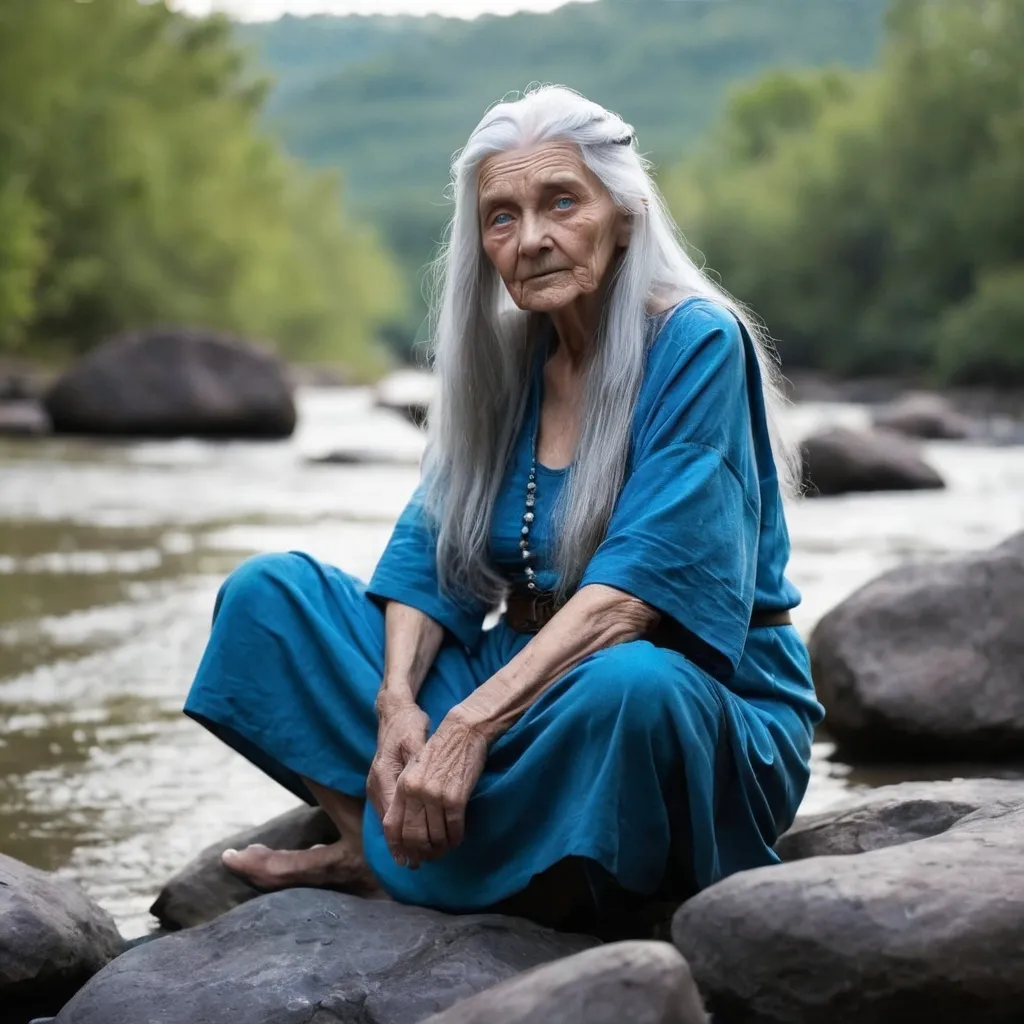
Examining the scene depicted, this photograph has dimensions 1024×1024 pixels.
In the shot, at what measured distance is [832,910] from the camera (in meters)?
2.08

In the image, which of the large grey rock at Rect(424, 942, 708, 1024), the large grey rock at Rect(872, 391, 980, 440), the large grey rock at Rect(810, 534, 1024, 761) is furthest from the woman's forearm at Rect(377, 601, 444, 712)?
the large grey rock at Rect(872, 391, 980, 440)

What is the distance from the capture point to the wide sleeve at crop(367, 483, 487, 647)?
9.81 feet

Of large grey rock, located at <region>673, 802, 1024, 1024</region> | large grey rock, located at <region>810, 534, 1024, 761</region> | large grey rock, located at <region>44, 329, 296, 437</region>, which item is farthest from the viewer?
large grey rock, located at <region>44, 329, 296, 437</region>

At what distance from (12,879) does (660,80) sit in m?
171

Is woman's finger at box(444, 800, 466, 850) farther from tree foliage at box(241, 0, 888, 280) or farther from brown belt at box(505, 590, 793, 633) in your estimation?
tree foliage at box(241, 0, 888, 280)

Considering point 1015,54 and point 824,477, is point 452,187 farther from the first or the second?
point 1015,54

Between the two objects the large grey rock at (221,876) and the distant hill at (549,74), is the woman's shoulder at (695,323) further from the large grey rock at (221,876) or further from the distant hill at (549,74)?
the distant hill at (549,74)

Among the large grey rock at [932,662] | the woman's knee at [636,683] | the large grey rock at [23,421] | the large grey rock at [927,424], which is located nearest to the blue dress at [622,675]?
the woman's knee at [636,683]

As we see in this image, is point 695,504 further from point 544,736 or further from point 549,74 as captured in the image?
point 549,74

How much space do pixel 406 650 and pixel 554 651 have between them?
0.45m

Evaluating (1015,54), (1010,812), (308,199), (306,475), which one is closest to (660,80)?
(308,199)

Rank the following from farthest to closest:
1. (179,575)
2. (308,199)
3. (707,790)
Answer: (308,199) → (179,575) → (707,790)

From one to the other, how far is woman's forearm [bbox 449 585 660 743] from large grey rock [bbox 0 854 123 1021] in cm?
72

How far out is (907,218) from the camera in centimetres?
3866
